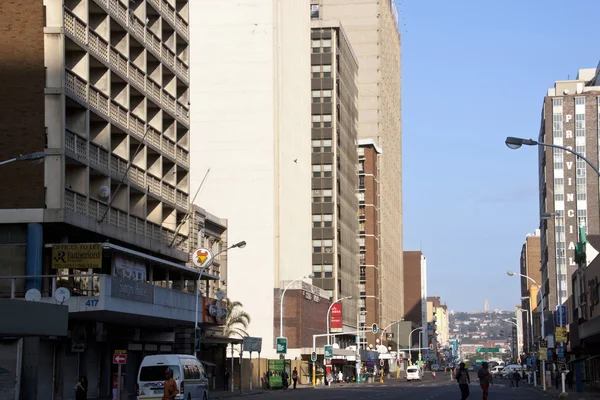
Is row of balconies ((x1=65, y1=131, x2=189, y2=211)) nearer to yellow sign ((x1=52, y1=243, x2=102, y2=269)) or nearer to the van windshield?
yellow sign ((x1=52, y1=243, x2=102, y2=269))

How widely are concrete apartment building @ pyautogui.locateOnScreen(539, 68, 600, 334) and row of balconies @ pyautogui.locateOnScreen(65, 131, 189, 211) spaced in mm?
110405

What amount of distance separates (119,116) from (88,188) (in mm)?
6954

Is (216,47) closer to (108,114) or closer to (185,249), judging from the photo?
(185,249)

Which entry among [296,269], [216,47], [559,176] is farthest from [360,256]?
[216,47]

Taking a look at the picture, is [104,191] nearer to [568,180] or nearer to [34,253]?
[34,253]

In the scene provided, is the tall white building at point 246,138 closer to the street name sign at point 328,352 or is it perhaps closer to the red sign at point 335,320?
the street name sign at point 328,352

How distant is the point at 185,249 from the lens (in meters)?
71.2

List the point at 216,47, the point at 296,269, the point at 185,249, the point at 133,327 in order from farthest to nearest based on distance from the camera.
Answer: the point at 296,269
the point at 216,47
the point at 185,249
the point at 133,327

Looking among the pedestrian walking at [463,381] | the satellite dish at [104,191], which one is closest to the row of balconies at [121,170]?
the satellite dish at [104,191]

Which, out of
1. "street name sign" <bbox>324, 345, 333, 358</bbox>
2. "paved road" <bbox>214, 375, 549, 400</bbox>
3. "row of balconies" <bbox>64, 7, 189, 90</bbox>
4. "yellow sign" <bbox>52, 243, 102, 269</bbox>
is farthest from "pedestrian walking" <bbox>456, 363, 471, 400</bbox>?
"street name sign" <bbox>324, 345, 333, 358</bbox>

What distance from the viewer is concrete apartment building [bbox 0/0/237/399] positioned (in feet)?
156

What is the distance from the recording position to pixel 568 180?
170 metres

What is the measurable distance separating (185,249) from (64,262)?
2426 centimetres

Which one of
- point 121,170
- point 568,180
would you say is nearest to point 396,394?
point 121,170
